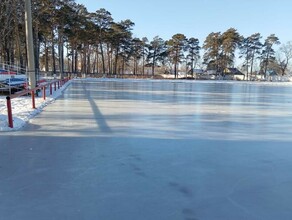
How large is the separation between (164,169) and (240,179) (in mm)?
1111

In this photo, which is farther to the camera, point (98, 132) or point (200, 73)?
point (200, 73)

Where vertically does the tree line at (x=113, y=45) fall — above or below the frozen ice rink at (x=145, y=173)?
above

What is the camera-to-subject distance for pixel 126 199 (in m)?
3.41

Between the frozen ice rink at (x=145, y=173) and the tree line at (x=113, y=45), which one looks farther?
the tree line at (x=113, y=45)

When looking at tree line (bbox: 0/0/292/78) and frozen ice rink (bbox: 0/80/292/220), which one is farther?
tree line (bbox: 0/0/292/78)

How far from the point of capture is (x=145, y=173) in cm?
432

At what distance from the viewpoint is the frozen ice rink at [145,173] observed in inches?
125

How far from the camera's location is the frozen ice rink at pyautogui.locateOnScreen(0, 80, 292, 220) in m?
3.18

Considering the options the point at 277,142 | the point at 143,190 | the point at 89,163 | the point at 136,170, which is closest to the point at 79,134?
the point at 89,163

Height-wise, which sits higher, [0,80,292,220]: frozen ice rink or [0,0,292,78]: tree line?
[0,0,292,78]: tree line

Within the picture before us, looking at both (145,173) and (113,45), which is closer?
(145,173)

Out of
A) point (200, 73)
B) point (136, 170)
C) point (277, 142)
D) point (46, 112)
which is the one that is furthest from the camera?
point (200, 73)

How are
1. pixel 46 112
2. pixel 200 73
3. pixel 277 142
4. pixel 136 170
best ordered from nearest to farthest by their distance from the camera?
1. pixel 136 170
2. pixel 277 142
3. pixel 46 112
4. pixel 200 73

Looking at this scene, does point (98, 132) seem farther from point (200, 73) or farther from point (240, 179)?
point (200, 73)
